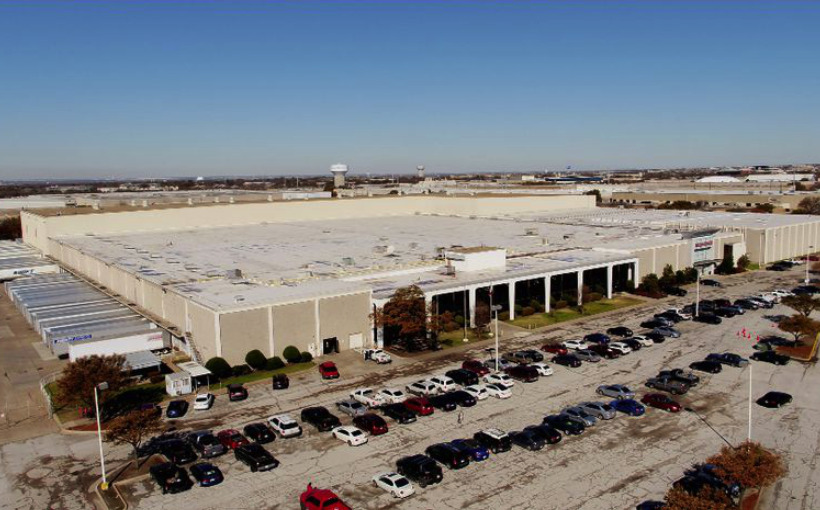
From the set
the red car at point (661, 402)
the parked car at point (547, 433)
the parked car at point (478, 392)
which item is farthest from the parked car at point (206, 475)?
the red car at point (661, 402)

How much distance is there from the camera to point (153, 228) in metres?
79.0

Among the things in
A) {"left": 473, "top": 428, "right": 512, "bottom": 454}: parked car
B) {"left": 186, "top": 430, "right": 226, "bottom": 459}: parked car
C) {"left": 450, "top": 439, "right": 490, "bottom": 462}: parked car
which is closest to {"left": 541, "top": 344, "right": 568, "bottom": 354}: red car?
{"left": 473, "top": 428, "right": 512, "bottom": 454}: parked car

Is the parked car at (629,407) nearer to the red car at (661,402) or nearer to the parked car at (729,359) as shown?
the red car at (661,402)

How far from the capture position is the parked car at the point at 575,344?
126 feet

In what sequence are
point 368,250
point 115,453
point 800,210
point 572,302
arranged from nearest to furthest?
point 115,453 < point 572,302 < point 368,250 < point 800,210

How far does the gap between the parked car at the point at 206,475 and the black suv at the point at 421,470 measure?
6.33m

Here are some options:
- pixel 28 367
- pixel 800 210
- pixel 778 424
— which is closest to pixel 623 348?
pixel 778 424

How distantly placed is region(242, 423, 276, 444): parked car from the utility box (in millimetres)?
6936

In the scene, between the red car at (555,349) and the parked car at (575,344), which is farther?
the parked car at (575,344)

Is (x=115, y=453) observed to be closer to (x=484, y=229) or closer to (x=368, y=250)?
(x=368, y=250)

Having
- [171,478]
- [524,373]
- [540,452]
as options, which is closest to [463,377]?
[524,373]

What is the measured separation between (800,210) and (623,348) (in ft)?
256

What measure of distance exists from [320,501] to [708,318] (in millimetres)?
33327

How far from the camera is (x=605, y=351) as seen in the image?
37062 mm
